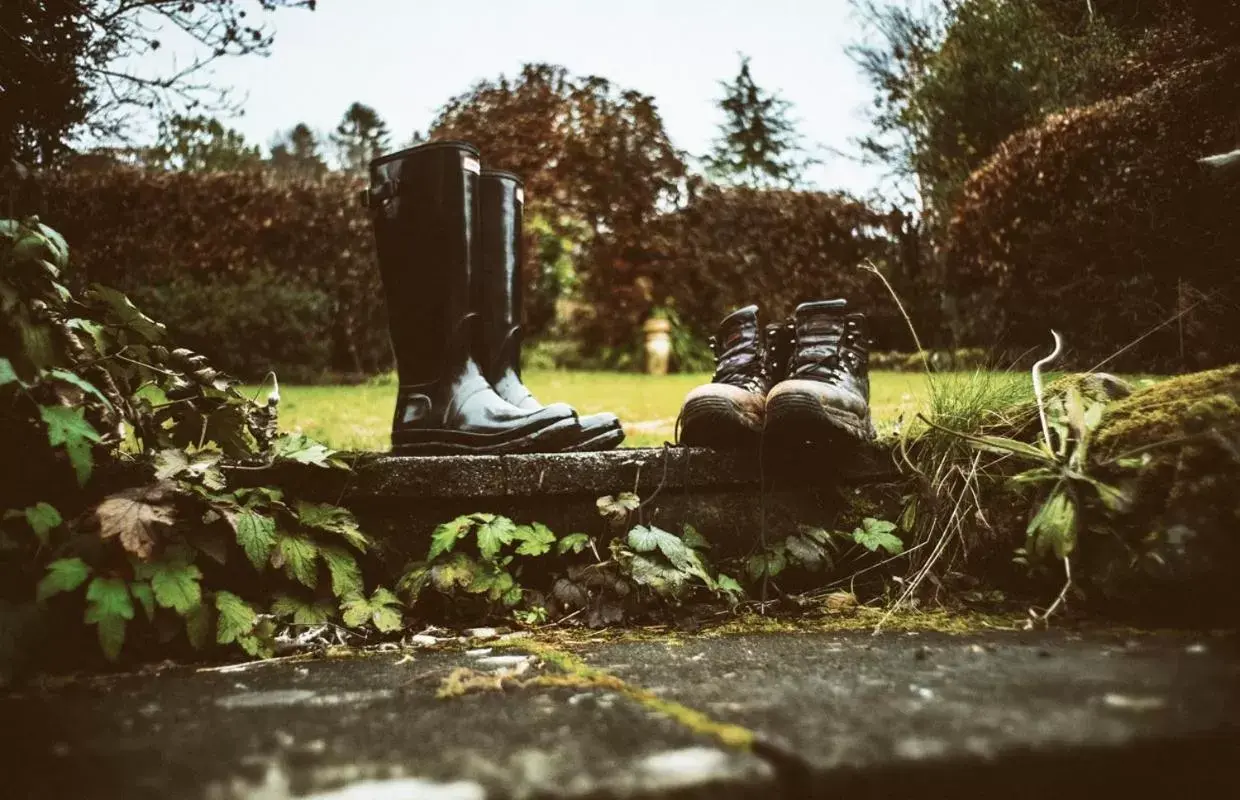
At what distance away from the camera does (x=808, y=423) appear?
1.64m

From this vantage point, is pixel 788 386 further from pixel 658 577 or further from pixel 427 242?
pixel 427 242

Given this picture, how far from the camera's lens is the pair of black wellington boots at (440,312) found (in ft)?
6.07

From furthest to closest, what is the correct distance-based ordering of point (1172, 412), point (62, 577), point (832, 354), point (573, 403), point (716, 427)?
point (573, 403) → point (832, 354) → point (716, 427) → point (1172, 412) → point (62, 577)

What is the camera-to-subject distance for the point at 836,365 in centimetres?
184

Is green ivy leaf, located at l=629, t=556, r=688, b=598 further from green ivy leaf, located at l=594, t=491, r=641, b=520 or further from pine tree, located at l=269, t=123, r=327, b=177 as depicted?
pine tree, located at l=269, t=123, r=327, b=177

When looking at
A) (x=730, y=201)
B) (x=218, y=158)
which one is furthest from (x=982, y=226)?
(x=218, y=158)

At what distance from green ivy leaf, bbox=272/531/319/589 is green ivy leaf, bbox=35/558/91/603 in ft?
0.97

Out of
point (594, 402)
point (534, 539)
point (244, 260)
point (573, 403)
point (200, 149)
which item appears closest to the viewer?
point (534, 539)

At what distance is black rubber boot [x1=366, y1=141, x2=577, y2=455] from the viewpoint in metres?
1.88

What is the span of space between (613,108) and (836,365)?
9.07m

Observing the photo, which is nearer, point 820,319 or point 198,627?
point 198,627

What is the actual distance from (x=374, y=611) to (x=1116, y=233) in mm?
4825

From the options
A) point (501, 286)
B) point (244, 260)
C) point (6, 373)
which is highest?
point (244, 260)

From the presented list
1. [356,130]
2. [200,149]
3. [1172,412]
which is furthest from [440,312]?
[356,130]
